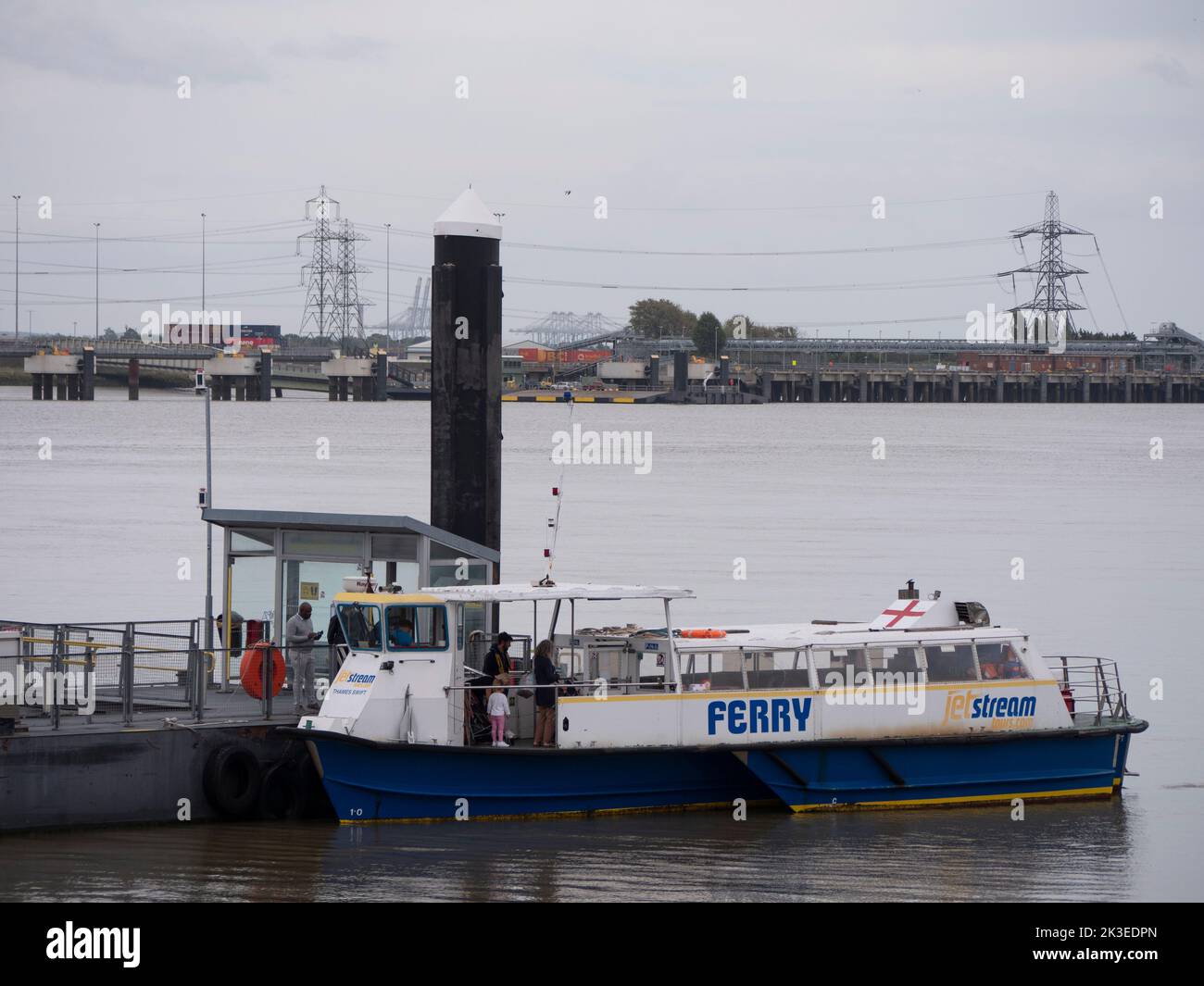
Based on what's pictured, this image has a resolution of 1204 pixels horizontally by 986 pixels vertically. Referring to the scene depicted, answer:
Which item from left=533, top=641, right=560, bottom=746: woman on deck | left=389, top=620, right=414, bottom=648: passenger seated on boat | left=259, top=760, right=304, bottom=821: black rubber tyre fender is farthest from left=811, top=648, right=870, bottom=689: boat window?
left=259, top=760, right=304, bottom=821: black rubber tyre fender

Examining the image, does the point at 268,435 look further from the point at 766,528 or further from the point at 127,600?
the point at 127,600

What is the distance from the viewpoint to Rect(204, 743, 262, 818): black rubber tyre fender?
21.8 metres

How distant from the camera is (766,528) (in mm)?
68750

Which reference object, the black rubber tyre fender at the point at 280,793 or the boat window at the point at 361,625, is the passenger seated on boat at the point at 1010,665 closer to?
the boat window at the point at 361,625

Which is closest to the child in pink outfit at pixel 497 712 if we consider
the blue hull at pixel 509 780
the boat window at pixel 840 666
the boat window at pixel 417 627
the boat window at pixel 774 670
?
the blue hull at pixel 509 780

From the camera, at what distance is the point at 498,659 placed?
22.5 m

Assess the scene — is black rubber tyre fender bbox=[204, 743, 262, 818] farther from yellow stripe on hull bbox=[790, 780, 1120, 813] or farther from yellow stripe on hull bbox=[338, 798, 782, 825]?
yellow stripe on hull bbox=[790, 780, 1120, 813]

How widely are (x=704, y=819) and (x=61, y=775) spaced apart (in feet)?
26.7
